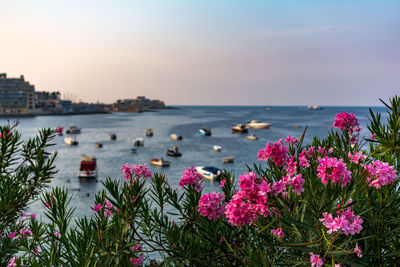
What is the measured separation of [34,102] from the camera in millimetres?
175500

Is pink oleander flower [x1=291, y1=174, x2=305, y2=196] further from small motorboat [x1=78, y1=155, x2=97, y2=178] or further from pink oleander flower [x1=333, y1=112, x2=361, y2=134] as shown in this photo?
small motorboat [x1=78, y1=155, x2=97, y2=178]

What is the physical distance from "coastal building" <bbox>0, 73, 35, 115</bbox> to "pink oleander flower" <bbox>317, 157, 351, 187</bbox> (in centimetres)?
18857

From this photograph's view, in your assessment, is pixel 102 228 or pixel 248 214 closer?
pixel 248 214

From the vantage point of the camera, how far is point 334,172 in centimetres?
255

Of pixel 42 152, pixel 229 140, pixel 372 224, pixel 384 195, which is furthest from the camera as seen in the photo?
pixel 229 140

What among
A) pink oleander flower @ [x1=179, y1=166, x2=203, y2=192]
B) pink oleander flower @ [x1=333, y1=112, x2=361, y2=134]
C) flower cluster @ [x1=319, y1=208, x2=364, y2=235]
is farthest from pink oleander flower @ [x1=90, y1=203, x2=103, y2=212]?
pink oleander flower @ [x1=333, y1=112, x2=361, y2=134]

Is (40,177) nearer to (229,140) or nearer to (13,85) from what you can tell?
(229,140)

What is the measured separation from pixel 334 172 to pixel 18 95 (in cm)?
20050

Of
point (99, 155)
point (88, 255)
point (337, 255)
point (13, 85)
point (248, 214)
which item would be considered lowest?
point (99, 155)

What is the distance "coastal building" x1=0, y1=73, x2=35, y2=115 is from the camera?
169m

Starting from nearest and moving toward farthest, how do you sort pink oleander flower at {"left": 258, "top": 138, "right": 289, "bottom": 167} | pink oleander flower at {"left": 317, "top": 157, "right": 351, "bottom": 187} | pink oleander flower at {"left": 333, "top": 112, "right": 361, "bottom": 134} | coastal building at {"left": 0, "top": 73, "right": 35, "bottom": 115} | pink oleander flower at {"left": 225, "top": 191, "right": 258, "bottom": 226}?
1. pink oleander flower at {"left": 317, "top": 157, "right": 351, "bottom": 187}
2. pink oleander flower at {"left": 225, "top": 191, "right": 258, "bottom": 226}
3. pink oleander flower at {"left": 258, "top": 138, "right": 289, "bottom": 167}
4. pink oleander flower at {"left": 333, "top": 112, "right": 361, "bottom": 134}
5. coastal building at {"left": 0, "top": 73, "right": 35, "bottom": 115}

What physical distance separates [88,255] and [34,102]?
647 feet

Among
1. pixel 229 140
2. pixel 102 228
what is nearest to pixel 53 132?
pixel 102 228

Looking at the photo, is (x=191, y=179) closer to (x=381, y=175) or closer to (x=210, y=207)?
(x=210, y=207)
